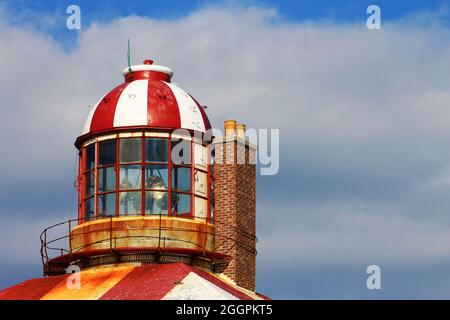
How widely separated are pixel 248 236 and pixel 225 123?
3699 millimetres

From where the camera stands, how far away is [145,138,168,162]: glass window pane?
3878 centimetres

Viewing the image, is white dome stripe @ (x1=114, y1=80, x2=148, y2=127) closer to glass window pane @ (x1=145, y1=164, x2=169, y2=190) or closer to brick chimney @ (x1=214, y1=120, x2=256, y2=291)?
glass window pane @ (x1=145, y1=164, x2=169, y2=190)

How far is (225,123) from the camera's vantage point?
41.0 metres

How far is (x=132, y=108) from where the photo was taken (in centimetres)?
3928

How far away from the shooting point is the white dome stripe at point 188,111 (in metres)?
39.5

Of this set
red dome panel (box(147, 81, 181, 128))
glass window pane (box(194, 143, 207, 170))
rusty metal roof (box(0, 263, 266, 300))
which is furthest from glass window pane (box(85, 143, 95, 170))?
rusty metal roof (box(0, 263, 266, 300))

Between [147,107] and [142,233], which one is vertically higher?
[147,107]

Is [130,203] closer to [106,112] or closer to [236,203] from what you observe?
[106,112]

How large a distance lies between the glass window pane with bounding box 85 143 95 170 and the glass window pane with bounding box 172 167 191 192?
2664 millimetres

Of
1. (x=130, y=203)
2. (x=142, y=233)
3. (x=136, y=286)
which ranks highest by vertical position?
(x=130, y=203)

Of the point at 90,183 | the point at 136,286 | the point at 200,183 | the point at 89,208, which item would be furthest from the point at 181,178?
the point at 136,286

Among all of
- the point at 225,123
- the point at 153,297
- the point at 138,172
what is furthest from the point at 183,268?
the point at 225,123

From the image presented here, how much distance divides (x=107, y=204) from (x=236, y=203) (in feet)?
13.4
